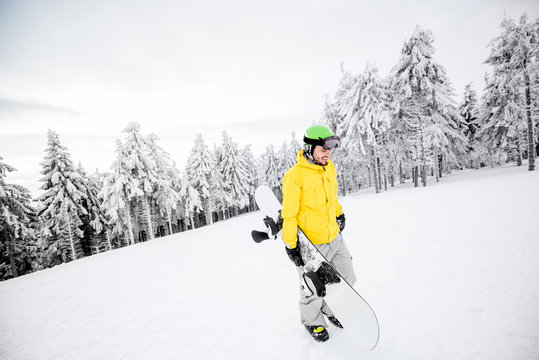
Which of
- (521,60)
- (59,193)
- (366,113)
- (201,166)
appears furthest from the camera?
(201,166)

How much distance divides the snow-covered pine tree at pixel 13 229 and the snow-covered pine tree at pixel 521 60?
37.5 meters

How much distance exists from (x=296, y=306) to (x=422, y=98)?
22.2 metres

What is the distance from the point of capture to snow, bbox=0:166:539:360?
2656 mm

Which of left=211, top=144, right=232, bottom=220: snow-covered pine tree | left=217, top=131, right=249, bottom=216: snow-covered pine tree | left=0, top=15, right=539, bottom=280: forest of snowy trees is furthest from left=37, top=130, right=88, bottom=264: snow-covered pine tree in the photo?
left=217, top=131, right=249, bottom=216: snow-covered pine tree

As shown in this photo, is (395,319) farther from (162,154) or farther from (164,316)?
(162,154)

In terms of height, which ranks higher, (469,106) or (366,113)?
(469,106)

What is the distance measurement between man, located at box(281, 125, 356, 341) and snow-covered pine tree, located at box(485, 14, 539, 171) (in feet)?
75.0

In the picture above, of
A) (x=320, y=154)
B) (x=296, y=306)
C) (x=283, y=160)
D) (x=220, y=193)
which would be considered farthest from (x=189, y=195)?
(x=320, y=154)

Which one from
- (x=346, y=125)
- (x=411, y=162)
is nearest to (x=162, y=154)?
(x=346, y=125)

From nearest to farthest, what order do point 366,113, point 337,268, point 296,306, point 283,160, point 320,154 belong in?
point 320,154 → point 337,268 → point 296,306 → point 366,113 → point 283,160

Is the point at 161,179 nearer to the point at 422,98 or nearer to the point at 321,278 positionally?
the point at 321,278

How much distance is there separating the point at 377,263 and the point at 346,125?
1894cm

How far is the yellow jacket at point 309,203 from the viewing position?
8.83ft

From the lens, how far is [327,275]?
2.60 m
